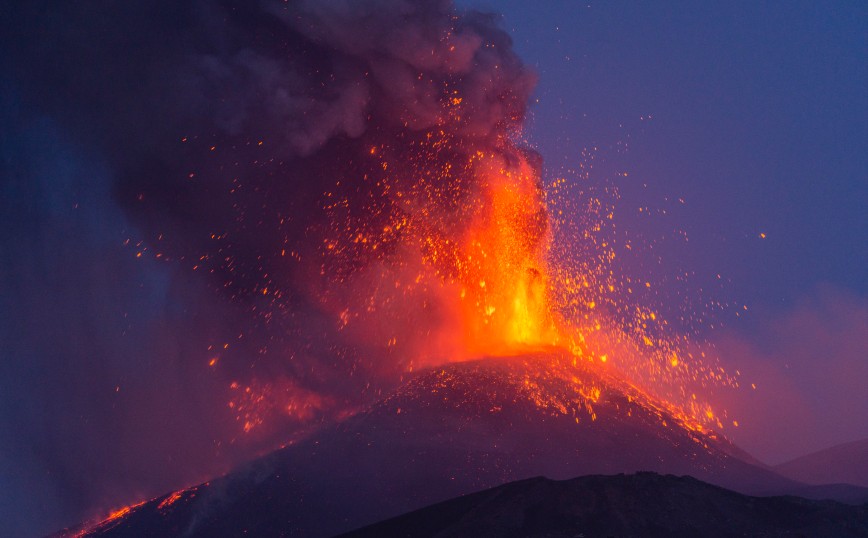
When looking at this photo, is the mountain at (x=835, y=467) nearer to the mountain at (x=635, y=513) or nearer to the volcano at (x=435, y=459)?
the volcano at (x=435, y=459)

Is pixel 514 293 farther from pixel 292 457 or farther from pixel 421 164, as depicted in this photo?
pixel 292 457

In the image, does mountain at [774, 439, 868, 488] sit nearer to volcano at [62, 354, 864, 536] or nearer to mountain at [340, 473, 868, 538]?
volcano at [62, 354, 864, 536]

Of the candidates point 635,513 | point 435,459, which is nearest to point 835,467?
point 435,459

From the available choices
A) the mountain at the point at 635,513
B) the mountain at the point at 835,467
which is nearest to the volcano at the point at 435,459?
the mountain at the point at 635,513

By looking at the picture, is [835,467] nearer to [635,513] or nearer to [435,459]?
[435,459]

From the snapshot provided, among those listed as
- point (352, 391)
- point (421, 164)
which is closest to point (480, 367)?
point (352, 391)
